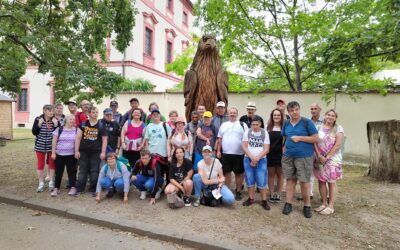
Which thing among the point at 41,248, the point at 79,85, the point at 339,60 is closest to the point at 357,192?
the point at 339,60

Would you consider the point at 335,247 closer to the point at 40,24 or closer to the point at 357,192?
the point at 357,192

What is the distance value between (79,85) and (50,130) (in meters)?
1.10

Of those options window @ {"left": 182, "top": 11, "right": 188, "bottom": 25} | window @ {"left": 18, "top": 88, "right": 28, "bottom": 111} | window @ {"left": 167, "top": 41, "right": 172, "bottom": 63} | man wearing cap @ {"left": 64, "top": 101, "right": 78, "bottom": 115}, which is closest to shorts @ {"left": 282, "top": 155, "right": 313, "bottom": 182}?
man wearing cap @ {"left": 64, "top": 101, "right": 78, "bottom": 115}

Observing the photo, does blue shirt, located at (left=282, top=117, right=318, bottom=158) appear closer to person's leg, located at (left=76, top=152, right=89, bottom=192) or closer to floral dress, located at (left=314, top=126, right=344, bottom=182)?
floral dress, located at (left=314, top=126, right=344, bottom=182)

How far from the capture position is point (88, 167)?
5.48 m

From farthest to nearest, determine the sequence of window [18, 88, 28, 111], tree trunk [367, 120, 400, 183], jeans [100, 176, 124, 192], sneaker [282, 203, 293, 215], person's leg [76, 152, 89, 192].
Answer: window [18, 88, 28, 111] < tree trunk [367, 120, 400, 183] < person's leg [76, 152, 89, 192] < jeans [100, 176, 124, 192] < sneaker [282, 203, 293, 215]

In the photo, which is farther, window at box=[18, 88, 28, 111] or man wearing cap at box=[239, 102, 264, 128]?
window at box=[18, 88, 28, 111]

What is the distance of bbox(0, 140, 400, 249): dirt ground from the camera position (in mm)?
3725

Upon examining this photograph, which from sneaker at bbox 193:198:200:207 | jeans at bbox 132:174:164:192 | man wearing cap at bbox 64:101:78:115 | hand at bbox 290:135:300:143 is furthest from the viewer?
man wearing cap at bbox 64:101:78:115

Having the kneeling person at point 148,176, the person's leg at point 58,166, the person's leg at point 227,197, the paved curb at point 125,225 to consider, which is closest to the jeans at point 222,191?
the person's leg at point 227,197

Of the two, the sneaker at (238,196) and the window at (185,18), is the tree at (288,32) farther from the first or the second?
the window at (185,18)

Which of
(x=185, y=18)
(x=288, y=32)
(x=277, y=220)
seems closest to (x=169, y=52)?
(x=185, y=18)

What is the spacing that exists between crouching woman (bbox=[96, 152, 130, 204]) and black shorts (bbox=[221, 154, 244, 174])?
171 centimetres

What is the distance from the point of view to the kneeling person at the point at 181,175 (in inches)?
191
